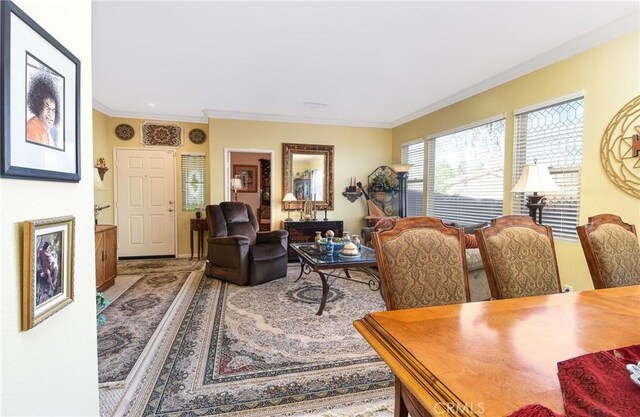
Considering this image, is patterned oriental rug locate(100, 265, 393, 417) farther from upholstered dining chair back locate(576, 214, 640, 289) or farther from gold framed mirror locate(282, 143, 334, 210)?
gold framed mirror locate(282, 143, 334, 210)

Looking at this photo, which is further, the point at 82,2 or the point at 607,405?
the point at 82,2

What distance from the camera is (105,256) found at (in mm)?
3584

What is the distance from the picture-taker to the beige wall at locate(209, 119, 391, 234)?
204 inches

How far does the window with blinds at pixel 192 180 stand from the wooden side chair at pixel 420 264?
4867mm

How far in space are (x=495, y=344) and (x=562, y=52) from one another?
321 centimetres

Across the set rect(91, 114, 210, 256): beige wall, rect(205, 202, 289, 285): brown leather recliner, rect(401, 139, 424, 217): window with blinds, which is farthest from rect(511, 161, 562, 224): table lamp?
rect(91, 114, 210, 256): beige wall

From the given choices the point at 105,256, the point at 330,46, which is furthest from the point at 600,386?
the point at 105,256

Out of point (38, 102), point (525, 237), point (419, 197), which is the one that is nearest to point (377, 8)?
point (525, 237)

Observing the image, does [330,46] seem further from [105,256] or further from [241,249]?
[105,256]

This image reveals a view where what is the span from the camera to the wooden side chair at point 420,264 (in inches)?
54.1

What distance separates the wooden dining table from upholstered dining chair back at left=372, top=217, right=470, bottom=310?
0.60ft

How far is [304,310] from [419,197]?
3.10 metres

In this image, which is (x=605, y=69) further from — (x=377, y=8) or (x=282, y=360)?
(x=282, y=360)

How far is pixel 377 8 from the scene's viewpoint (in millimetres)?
2277
